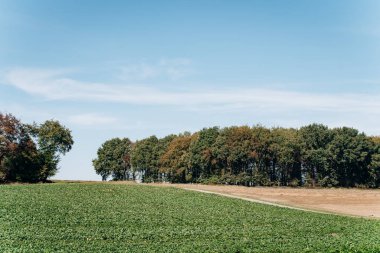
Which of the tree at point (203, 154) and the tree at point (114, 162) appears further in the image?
the tree at point (114, 162)

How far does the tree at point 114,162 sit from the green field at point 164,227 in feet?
365

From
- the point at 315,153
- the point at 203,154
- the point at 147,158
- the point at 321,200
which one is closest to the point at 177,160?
the point at 203,154

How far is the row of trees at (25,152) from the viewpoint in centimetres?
9181

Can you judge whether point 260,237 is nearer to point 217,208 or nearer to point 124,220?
point 124,220

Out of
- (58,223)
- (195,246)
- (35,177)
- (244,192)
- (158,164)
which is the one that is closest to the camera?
(195,246)

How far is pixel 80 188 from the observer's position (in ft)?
236

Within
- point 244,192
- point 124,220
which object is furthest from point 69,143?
point 124,220

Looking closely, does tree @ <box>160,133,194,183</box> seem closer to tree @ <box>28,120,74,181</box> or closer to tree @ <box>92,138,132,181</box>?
tree @ <box>92,138,132,181</box>

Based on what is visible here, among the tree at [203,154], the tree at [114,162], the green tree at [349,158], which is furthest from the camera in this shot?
the tree at [114,162]

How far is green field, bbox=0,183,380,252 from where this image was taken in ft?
102

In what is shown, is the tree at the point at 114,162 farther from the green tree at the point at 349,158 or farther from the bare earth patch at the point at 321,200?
the bare earth patch at the point at 321,200

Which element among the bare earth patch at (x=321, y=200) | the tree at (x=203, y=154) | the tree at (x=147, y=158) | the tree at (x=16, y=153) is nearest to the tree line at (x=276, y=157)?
the tree at (x=203, y=154)

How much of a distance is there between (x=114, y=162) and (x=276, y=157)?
223 ft

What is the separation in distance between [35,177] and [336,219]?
69.1 m
